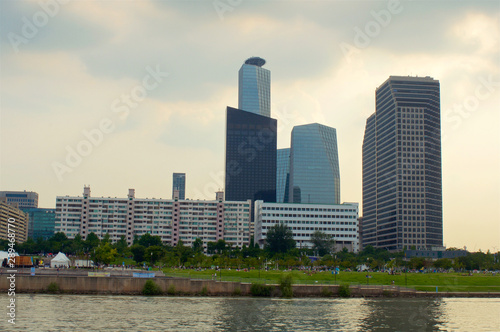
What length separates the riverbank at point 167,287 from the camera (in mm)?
90062

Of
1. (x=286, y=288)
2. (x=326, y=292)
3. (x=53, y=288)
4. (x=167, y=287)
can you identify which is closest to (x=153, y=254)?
(x=167, y=287)

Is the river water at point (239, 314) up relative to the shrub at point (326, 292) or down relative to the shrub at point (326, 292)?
down

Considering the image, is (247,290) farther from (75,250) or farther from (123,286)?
(75,250)

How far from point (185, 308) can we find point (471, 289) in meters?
65.2

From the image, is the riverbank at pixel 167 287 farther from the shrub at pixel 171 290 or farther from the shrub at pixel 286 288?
the shrub at pixel 286 288

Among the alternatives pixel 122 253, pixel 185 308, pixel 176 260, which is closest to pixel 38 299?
pixel 185 308

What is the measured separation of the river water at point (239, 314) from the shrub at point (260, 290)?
482 cm

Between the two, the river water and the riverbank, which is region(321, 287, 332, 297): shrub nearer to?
the riverbank

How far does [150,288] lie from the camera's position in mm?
92750

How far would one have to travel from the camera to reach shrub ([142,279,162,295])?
92625 millimetres

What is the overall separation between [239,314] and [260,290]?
85.3ft

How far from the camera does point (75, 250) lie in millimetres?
199375

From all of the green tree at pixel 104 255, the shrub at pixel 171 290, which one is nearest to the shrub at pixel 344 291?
the shrub at pixel 171 290

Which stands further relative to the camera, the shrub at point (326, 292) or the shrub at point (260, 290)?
the shrub at point (326, 292)
